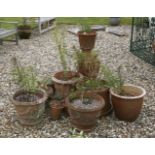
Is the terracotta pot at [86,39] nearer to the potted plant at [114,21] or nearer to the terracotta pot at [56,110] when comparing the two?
the terracotta pot at [56,110]

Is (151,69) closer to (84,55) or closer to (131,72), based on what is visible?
(131,72)

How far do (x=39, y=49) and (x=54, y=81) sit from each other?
321 cm

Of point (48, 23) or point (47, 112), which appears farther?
point (48, 23)

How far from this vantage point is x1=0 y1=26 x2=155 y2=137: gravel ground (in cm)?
349

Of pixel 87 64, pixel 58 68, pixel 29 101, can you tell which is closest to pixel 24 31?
pixel 58 68

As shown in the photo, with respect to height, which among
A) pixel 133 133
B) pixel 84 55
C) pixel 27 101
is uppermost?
pixel 84 55

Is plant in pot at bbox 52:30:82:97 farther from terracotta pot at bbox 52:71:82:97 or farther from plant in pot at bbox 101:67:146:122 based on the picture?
plant in pot at bbox 101:67:146:122

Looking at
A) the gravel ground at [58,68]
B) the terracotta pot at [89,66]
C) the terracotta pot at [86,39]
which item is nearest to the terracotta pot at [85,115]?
the gravel ground at [58,68]

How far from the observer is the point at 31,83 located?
3670mm

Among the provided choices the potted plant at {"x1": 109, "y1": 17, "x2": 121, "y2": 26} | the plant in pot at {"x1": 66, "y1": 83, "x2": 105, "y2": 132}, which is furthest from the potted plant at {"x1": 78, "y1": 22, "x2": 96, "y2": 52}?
the potted plant at {"x1": 109, "y1": 17, "x2": 121, "y2": 26}

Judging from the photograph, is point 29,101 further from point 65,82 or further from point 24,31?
point 24,31

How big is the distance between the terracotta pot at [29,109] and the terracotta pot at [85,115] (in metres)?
0.34
